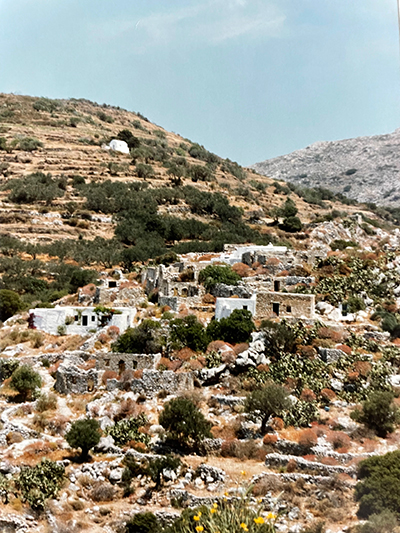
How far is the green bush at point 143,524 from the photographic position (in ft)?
34.1

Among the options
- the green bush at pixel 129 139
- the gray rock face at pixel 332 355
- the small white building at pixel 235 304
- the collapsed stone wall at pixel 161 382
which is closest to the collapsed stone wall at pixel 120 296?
the small white building at pixel 235 304

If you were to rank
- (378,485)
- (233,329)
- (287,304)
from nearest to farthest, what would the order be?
(378,485)
(233,329)
(287,304)

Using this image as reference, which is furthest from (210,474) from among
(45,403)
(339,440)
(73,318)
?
(73,318)

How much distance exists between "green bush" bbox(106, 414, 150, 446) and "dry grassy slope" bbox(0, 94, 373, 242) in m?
32.9

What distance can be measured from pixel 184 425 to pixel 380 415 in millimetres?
5672

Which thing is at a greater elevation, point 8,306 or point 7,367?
point 8,306

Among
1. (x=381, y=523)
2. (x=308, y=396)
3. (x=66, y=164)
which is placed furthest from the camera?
(x=66, y=164)

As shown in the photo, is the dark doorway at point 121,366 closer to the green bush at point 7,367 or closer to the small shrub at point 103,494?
the green bush at point 7,367

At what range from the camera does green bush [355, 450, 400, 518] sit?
10062mm

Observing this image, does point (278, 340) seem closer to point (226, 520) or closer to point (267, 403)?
point (267, 403)

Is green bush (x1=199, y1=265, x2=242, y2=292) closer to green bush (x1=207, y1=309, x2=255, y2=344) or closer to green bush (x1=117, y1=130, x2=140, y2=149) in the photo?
green bush (x1=207, y1=309, x2=255, y2=344)

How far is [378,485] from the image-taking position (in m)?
10.5

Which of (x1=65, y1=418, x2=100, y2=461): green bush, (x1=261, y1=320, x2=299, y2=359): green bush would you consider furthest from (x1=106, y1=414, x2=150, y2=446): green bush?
(x1=261, y1=320, x2=299, y2=359): green bush

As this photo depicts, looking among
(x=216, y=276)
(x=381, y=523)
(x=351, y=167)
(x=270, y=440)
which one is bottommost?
(x=381, y=523)
